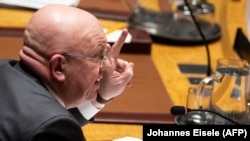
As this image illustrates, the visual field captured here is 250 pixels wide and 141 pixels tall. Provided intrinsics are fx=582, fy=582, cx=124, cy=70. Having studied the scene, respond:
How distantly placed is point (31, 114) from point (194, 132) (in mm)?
252

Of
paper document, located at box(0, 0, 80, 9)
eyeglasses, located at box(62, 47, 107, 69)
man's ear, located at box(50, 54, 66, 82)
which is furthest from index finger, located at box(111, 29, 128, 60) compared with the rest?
paper document, located at box(0, 0, 80, 9)

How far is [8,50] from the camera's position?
1514 mm

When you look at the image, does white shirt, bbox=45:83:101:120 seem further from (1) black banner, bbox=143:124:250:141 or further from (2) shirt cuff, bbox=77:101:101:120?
(1) black banner, bbox=143:124:250:141

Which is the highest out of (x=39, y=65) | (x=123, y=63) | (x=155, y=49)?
(x=39, y=65)

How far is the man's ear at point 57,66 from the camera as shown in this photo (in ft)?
2.83

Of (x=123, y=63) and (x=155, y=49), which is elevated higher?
(x=123, y=63)

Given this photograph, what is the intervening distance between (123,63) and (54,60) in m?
0.30

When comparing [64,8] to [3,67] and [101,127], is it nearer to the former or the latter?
[3,67]

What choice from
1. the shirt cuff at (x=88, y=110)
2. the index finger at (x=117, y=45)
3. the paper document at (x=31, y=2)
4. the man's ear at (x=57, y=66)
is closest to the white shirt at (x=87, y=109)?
the shirt cuff at (x=88, y=110)

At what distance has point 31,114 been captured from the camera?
2.71ft

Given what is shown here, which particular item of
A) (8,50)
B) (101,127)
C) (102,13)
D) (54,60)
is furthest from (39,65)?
(102,13)

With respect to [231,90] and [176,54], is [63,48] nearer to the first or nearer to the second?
[231,90]

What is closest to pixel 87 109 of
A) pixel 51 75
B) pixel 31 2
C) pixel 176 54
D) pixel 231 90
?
pixel 51 75

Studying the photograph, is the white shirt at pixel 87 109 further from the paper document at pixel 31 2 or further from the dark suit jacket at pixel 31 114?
the paper document at pixel 31 2
